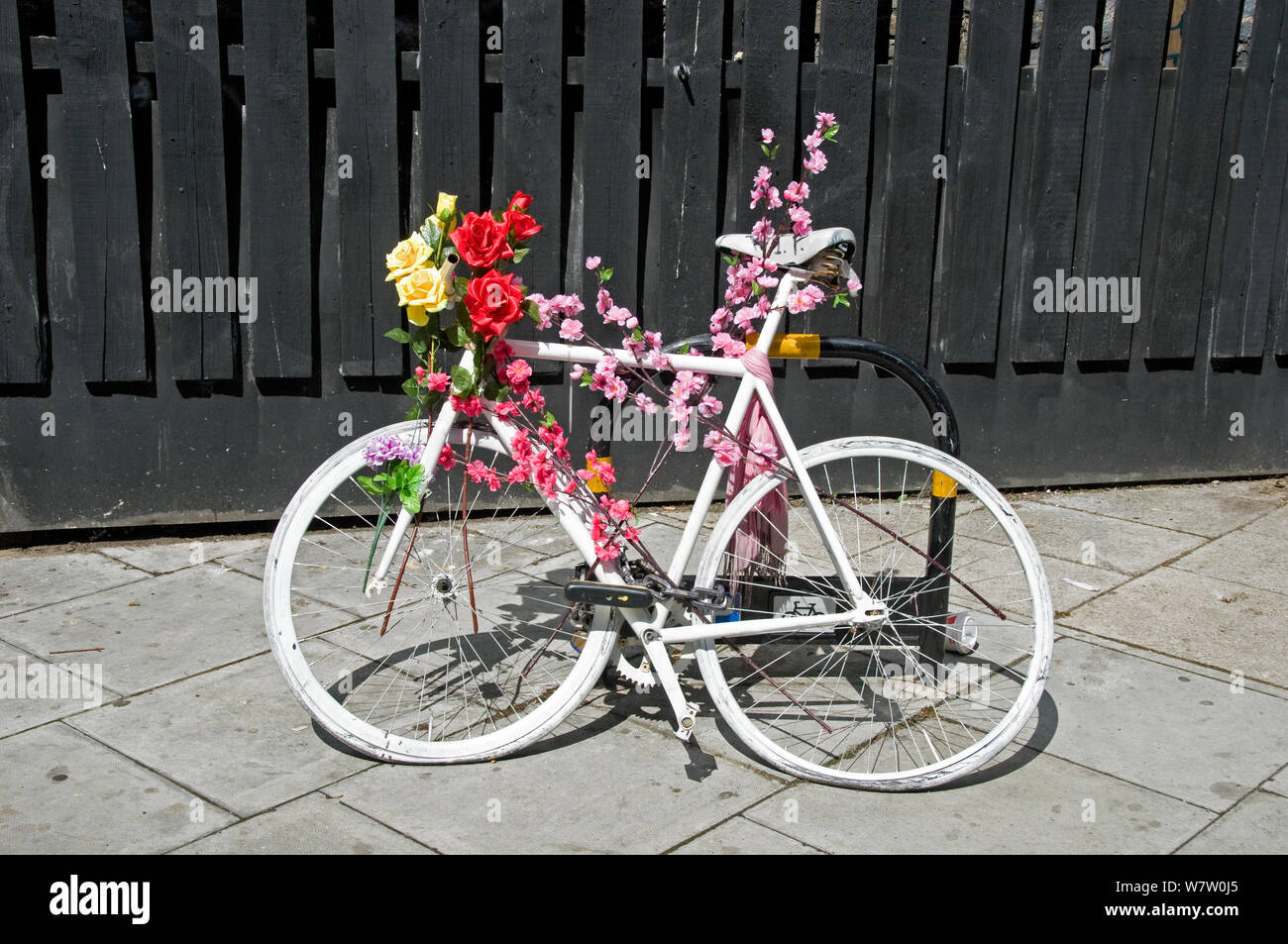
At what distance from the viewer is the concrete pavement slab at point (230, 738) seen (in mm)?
3441

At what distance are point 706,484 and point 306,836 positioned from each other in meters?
1.47

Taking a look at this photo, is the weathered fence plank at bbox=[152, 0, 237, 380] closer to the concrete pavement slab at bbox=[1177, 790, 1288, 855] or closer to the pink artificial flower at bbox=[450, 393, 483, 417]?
the pink artificial flower at bbox=[450, 393, 483, 417]

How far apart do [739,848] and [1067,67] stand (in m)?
4.35

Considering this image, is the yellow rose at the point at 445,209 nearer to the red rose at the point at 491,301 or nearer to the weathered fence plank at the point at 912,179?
the red rose at the point at 491,301

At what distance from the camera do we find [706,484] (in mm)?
3613

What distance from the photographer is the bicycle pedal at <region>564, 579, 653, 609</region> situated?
3498mm

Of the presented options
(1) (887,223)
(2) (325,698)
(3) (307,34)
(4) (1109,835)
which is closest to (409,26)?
(3) (307,34)

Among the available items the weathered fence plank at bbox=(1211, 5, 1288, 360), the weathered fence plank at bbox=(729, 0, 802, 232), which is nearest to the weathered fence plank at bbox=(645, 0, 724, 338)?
the weathered fence plank at bbox=(729, 0, 802, 232)

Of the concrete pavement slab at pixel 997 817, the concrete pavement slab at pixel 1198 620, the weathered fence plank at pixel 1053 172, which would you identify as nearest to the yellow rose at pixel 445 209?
the concrete pavement slab at pixel 997 817

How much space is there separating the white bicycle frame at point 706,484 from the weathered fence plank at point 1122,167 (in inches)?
122

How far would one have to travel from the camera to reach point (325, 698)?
346 centimetres

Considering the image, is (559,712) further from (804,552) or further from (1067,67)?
(1067,67)

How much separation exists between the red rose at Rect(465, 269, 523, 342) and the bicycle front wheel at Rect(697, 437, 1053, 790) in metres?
0.85

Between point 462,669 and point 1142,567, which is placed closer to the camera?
point 462,669
